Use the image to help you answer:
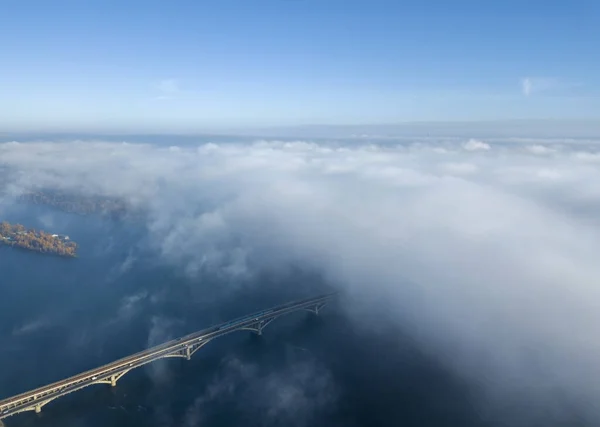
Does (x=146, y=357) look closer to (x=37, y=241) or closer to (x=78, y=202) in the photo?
(x=37, y=241)

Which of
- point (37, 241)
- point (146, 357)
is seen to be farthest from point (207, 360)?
point (37, 241)

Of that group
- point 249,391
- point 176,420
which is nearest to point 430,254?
point 249,391

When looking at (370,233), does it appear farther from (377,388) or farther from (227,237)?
(377,388)

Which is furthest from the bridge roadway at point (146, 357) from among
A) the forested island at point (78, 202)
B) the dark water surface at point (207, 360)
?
the forested island at point (78, 202)

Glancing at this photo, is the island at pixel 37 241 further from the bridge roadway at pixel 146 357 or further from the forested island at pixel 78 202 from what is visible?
the bridge roadway at pixel 146 357

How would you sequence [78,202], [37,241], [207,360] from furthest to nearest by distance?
[78,202], [37,241], [207,360]

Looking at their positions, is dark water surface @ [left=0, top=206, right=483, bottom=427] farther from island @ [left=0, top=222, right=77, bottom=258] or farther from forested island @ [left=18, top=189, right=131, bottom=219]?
forested island @ [left=18, top=189, right=131, bottom=219]
